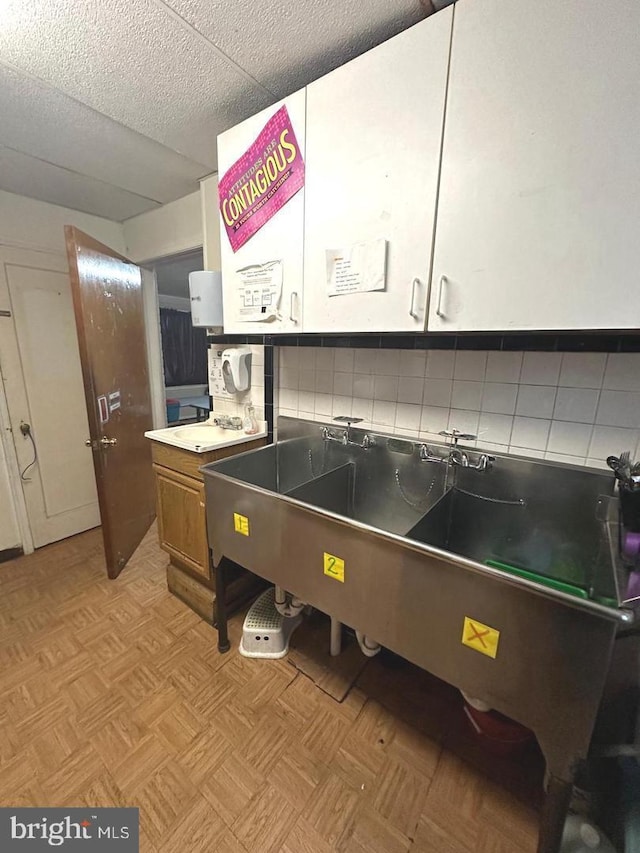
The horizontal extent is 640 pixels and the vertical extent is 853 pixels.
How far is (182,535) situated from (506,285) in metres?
1.70

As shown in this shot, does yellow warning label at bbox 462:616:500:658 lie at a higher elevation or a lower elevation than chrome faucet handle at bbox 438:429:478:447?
lower

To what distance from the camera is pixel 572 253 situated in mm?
768

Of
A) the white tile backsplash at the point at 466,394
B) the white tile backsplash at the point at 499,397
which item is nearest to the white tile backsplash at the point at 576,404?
the white tile backsplash at the point at 499,397

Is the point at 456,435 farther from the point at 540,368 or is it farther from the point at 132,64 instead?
the point at 132,64

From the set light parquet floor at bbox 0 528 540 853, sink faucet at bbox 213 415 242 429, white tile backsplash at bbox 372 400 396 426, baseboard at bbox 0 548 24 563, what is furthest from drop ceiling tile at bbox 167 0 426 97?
baseboard at bbox 0 548 24 563

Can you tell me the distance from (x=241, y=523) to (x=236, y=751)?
0.78 m

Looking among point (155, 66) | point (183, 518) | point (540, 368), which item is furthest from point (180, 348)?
point (540, 368)

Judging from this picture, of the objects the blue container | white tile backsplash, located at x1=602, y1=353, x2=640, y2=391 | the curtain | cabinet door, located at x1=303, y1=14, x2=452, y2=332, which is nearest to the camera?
cabinet door, located at x1=303, y1=14, x2=452, y2=332

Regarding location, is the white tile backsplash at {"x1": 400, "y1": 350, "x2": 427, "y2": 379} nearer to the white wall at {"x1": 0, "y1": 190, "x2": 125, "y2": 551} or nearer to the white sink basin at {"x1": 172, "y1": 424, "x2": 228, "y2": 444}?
the white sink basin at {"x1": 172, "y1": 424, "x2": 228, "y2": 444}

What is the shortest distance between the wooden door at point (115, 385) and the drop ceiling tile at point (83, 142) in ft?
1.22

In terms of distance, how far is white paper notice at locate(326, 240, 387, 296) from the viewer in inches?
40.3

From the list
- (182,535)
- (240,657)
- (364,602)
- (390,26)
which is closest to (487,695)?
(364,602)

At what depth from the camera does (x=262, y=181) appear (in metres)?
1.27

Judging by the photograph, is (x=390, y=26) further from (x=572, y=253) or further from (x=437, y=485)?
(x=437, y=485)
